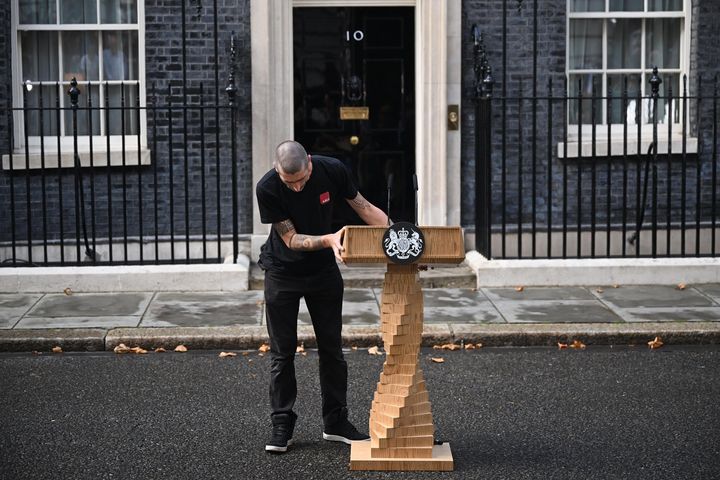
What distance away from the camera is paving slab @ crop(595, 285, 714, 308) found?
9.67m

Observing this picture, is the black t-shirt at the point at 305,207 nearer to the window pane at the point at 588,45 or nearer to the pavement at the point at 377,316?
the pavement at the point at 377,316

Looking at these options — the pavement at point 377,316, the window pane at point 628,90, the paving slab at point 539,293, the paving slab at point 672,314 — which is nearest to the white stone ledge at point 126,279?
the pavement at point 377,316

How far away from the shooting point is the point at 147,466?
5836 millimetres

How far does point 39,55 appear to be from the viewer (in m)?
11.4

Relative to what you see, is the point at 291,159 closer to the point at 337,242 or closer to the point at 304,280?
the point at 337,242

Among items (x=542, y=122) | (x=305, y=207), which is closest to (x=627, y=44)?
(x=542, y=122)

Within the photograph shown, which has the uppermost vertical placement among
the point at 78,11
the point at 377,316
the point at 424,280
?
the point at 78,11

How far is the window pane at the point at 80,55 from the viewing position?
1145 cm

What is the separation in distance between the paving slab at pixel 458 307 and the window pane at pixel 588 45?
291 cm

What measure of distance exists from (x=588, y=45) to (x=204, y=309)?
4.90 meters

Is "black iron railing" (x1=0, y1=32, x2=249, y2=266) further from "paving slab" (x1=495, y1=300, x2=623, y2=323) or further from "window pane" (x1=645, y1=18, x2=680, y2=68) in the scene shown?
"window pane" (x1=645, y1=18, x2=680, y2=68)

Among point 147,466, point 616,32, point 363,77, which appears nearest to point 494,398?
point 147,466

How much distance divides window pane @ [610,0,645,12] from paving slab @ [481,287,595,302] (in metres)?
3.17

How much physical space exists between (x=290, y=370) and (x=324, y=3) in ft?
19.5
